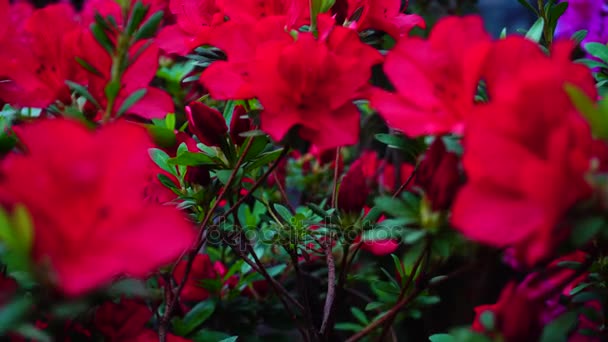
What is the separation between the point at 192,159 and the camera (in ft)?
2.57

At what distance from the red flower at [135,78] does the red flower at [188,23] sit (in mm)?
111

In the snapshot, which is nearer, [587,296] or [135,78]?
[135,78]

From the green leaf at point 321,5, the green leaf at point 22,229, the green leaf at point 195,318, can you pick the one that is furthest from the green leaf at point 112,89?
the green leaf at point 195,318

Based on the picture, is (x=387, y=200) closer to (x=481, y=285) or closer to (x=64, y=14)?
(x=64, y=14)

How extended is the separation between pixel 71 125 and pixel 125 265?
0.38 ft

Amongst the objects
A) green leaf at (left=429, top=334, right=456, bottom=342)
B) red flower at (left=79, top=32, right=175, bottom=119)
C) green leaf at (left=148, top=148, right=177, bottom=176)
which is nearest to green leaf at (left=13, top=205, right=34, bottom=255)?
red flower at (left=79, top=32, right=175, bottom=119)

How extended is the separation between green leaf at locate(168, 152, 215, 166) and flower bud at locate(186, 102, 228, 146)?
0.02m

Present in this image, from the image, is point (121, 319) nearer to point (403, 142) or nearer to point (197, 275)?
point (197, 275)

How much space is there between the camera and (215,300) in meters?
1.09

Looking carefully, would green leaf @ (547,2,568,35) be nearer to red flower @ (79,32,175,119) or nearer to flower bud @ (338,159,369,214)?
flower bud @ (338,159,369,214)

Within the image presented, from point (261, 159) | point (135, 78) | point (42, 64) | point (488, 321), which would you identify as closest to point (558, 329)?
point (488, 321)

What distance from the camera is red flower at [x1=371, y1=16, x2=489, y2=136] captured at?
0.60 meters

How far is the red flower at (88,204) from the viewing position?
47 centimetres

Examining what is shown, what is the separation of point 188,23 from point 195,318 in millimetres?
463
